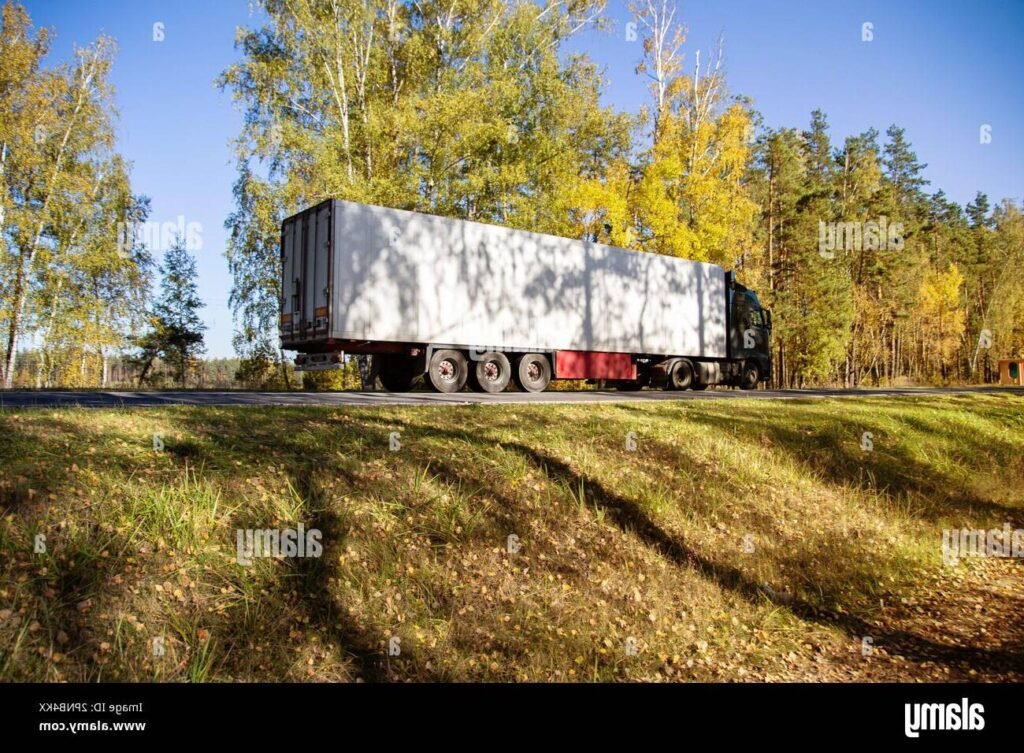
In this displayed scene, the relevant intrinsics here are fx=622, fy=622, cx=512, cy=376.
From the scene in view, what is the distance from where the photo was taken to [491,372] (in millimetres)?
15336

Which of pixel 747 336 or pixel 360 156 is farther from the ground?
pixel 360 156

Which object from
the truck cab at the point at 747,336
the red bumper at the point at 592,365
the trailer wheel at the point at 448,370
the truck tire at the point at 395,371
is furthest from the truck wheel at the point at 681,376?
the truck tire at the point at 395,371

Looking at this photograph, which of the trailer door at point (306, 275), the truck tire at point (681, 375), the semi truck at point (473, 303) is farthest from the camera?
the truck tire at point (681, 375)

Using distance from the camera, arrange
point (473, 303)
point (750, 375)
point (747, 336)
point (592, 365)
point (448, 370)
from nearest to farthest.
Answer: point (448, 370), point (473, 303), point (592, 365), point (747, 336), point (750, 375)

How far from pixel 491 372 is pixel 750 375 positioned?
1161cm

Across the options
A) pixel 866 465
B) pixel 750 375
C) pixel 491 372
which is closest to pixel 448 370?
pixel 491 372

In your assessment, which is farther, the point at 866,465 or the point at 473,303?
the point at 473,303

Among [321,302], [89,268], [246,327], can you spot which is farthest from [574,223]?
[89,268]

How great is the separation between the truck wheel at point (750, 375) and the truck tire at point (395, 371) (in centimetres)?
1266

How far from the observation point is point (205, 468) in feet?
17.1

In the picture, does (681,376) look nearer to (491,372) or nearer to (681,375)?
(681,375)

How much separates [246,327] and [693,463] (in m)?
19.6

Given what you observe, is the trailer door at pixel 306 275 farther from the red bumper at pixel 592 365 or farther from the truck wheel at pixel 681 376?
the truck wheel at pixel 681 376

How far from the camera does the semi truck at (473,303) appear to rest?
13258mm
